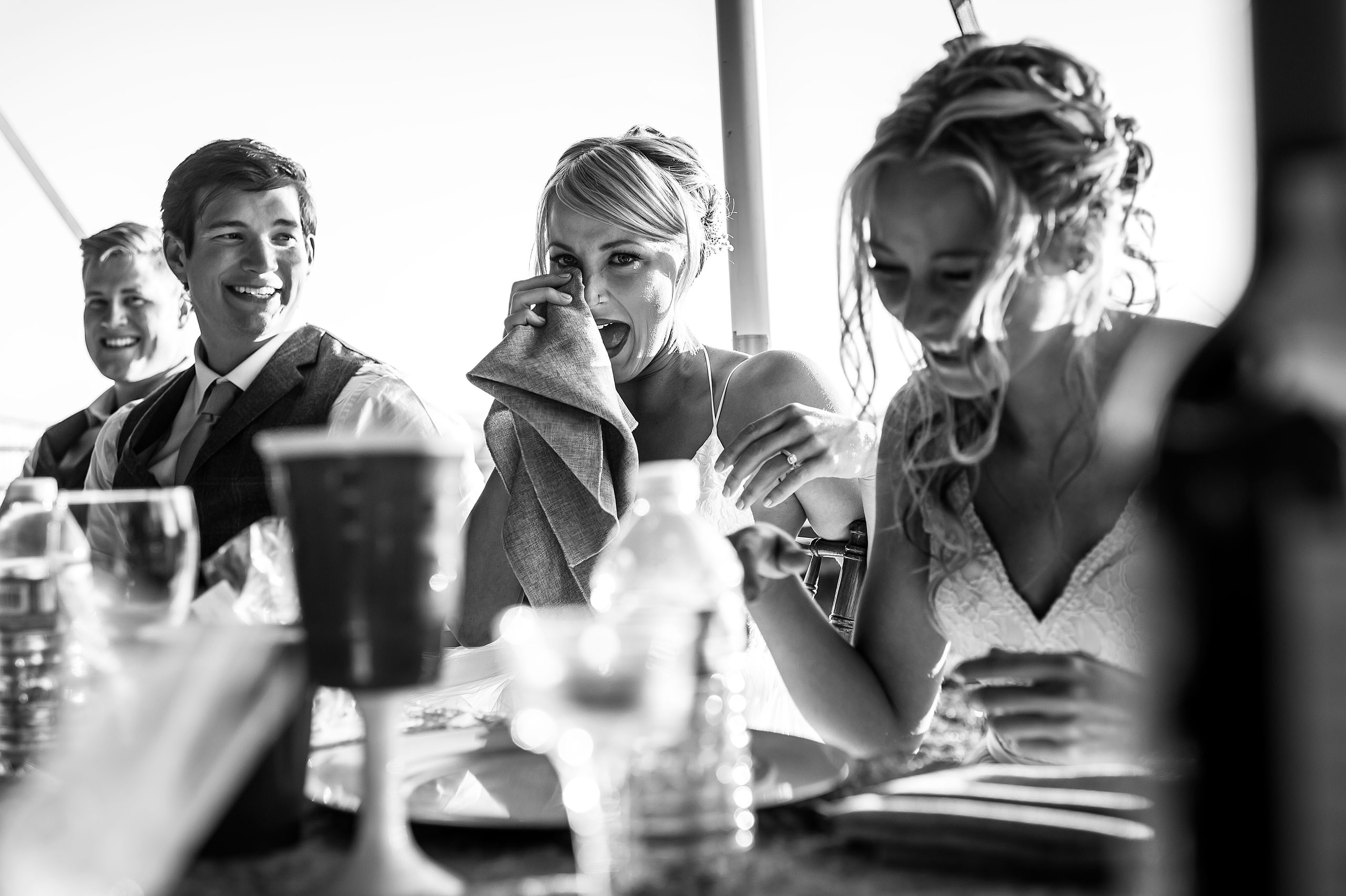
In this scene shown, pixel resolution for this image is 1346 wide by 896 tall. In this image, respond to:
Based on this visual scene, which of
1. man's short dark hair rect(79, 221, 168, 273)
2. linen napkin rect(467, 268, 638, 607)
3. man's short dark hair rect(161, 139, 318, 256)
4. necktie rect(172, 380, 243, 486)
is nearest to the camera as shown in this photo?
linen napkin rect(467, 268, 638, 607)

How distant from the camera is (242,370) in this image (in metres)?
2.85

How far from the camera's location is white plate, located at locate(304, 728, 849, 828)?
79 centimetres

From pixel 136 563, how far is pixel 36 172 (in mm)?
7229

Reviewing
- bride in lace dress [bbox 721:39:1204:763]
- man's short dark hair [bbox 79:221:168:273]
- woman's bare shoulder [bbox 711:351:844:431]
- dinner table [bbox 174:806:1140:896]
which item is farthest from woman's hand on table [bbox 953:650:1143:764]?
man's short dark hair [bbox 79:221:168:273]

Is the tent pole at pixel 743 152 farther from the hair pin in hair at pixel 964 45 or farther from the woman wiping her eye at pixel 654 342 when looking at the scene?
the hair pin in hair at pixel 964 45

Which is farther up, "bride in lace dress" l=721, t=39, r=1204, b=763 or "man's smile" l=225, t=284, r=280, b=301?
"man's smile" l=225, t=284, r=280, b=301

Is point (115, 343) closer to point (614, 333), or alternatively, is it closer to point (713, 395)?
point (614, 333)

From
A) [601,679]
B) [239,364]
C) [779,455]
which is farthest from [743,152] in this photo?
[601,679]

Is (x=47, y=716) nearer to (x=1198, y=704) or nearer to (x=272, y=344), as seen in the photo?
(x=1198, y=704)

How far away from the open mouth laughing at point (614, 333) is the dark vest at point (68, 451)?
192 centimetres

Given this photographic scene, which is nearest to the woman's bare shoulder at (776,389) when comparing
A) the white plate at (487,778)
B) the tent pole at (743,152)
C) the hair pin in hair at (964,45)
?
Answer: the tent pole at (743,152)

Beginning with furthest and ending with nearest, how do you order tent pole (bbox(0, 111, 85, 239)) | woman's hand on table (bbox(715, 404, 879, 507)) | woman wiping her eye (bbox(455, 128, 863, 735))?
tent pole (bbox(0, 111, 85, 239)), woman wiping her eye (bbox(455, 128, 863, 735)), woman's hand on table (bbox(715, 404, 879, 507))

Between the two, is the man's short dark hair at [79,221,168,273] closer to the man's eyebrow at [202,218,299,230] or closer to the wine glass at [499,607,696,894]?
the man's eyebrow at [202,218,299,230]

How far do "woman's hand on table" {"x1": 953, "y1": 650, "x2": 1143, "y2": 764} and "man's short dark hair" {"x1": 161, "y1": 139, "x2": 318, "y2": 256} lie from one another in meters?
2.62
